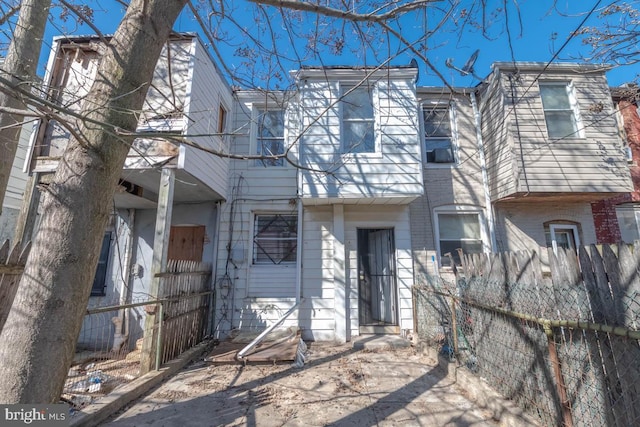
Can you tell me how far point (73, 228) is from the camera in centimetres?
152

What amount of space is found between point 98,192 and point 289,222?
17.7 feet

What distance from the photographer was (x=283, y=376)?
14.2 ft

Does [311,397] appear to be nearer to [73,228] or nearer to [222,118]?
[73,228]

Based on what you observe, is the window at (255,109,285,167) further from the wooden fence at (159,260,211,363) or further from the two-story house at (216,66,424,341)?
the wooden fence at (159,260,211,363)

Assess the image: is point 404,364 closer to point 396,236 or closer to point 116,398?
point 396,236

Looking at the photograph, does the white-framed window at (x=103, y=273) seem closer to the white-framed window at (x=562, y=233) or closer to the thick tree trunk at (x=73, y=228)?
the thick tree trunk at (x=73, y=228)

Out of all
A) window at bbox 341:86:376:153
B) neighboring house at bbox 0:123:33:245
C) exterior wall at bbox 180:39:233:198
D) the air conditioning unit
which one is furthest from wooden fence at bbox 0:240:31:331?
the air conditioning unit

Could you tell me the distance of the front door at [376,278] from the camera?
6.75 metres

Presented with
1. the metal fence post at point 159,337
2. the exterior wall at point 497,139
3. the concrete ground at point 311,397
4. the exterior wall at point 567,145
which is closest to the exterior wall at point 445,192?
the exterior wall at point 497,139

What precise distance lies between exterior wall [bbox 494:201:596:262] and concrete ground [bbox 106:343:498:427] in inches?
147

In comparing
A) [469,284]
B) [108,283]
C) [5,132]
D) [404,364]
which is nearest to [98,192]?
[5,132]

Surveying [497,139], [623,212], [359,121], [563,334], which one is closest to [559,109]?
[497,139]

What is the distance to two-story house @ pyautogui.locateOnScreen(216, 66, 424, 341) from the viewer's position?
631 cm

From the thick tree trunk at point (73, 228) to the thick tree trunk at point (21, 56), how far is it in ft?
6.95
